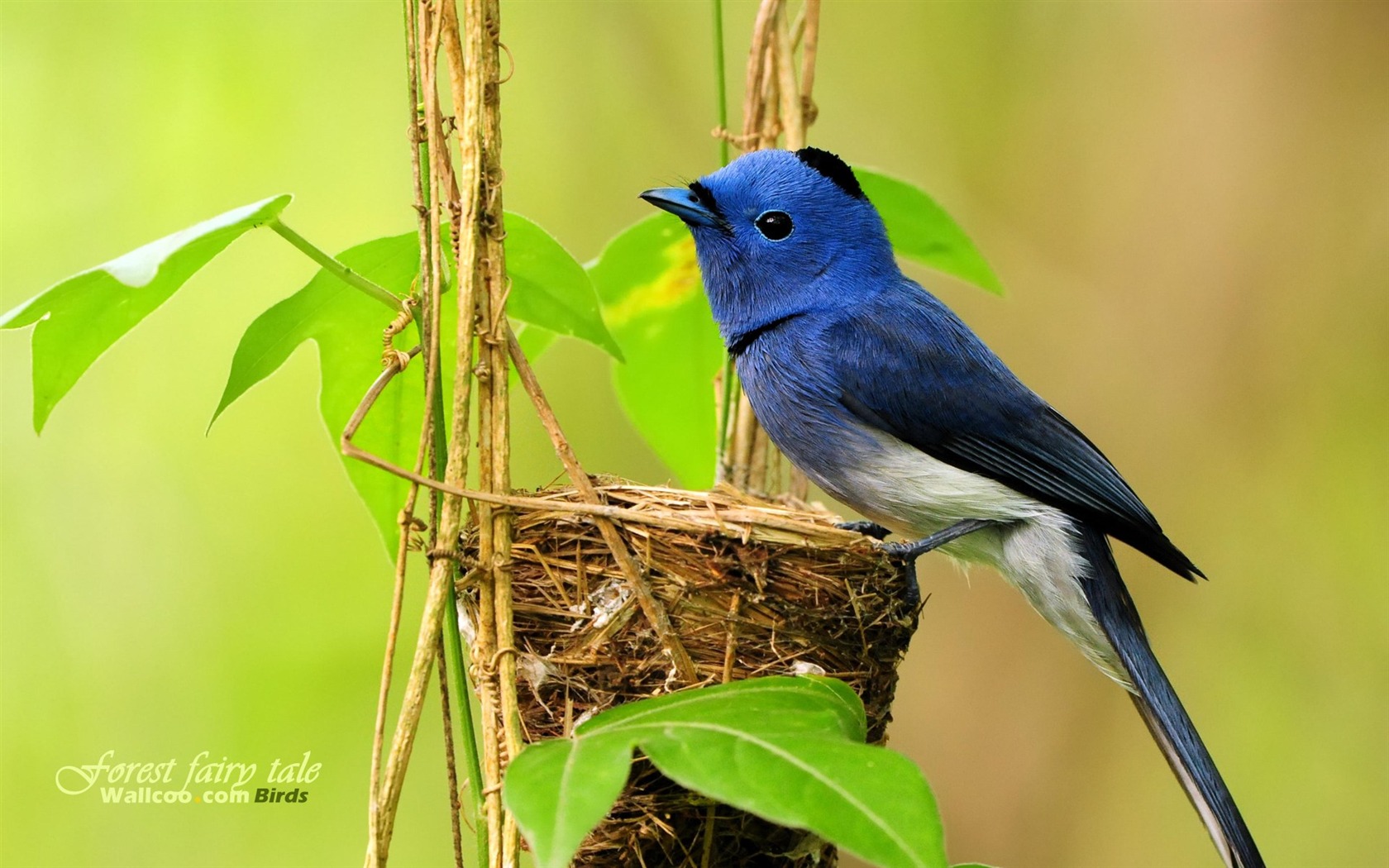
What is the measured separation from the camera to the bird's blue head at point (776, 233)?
2.68 metres

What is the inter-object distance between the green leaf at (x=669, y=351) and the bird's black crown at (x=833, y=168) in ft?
1.14

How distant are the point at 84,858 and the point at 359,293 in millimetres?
3356

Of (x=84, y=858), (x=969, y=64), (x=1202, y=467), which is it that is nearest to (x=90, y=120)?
(x=84, y=858)

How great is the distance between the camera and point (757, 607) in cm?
194

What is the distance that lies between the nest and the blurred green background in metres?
2.57

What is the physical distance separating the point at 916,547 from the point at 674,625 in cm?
56

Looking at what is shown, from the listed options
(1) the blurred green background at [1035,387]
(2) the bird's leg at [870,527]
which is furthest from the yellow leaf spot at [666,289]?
(1) the blurred green background at [1035,387]

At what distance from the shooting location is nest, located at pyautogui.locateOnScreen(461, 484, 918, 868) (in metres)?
1.87

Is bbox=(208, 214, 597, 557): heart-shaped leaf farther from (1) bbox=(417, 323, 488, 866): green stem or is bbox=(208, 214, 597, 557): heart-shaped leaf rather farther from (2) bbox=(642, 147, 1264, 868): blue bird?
(2) bbox=(642, 147, 1264, 868): blue bird

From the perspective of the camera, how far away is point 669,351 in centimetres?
293

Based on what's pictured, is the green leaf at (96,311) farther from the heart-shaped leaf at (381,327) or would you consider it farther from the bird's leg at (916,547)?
the bird's leg at (916,547)

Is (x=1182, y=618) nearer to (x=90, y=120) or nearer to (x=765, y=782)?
(x=765, y=782)

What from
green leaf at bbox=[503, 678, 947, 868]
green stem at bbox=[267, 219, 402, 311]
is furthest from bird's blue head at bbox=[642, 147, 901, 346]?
green leaf at bbox=[503, 678, 947, 868]

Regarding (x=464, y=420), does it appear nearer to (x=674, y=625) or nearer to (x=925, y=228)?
(x=674, y=625)
